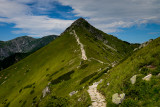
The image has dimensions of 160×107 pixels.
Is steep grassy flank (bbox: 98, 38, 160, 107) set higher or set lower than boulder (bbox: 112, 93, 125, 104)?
higher

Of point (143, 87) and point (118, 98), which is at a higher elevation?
point (143, 87)

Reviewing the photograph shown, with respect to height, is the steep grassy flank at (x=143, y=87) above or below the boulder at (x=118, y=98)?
above

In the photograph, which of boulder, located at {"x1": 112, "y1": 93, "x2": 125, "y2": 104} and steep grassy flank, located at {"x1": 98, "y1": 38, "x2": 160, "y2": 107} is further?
boulder, located at {"x1": 112, "y1": 93, "x2": 125, "y2": 104}

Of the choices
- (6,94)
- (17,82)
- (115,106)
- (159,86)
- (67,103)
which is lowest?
(6,94)

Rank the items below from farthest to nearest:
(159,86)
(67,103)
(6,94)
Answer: (6,94), (67,103), (159,86)

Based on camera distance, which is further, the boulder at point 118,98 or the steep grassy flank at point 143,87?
the boulder at point 118,98

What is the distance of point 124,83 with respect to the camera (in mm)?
15500

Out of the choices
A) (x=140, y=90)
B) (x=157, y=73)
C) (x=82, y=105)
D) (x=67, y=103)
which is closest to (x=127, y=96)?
(x=140, y=90)

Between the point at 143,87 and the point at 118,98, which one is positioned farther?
the point at 118,98

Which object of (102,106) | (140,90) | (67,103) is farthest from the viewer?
(67,103)

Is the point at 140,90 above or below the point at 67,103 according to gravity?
above

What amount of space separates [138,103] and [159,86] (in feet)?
8.72

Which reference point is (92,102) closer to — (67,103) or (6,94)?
(67,103)

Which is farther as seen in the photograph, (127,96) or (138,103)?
(127,96)
